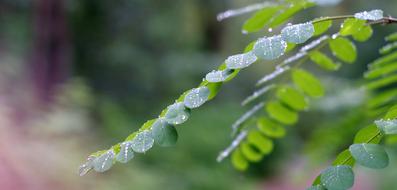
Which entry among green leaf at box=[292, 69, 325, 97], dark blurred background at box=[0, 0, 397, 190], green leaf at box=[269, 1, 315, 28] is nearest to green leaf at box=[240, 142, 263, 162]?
green leaf at box=[292, 69, 325, 97]

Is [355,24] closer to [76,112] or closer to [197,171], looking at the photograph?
[76,112]

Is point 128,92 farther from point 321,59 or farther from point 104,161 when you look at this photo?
point 104,161

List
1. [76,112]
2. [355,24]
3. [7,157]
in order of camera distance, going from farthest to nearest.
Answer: [76,112]
[7,157]
[355,24]

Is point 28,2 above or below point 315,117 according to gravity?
above

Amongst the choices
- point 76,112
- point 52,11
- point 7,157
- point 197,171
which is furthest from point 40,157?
point 52,11

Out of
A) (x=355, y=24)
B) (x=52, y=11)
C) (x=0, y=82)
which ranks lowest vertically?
(x=355, y=24)
